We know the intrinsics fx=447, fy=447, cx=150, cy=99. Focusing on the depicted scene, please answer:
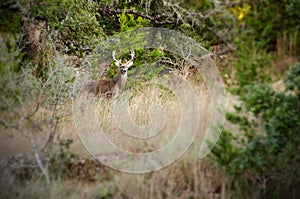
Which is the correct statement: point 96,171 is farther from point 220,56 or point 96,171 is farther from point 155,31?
point 155,31

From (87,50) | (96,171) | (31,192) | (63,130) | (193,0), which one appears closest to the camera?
(31,192)

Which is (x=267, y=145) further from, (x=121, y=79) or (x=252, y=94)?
(x=121, y=79)

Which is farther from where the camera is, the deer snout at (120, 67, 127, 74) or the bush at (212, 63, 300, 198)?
the deer snout at (120, 67, 127, 74)

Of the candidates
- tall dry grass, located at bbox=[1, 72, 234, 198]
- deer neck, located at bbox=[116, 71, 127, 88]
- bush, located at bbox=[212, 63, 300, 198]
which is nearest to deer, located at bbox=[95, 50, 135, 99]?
deer neck, located at bbox=[116, 71, 127, 88]

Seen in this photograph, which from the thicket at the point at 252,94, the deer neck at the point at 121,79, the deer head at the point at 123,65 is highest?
the deer head at the point at 123,65

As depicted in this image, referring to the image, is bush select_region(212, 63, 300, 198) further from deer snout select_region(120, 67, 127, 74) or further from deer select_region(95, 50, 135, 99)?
deer snout select_region(120, 67, 127, 74)

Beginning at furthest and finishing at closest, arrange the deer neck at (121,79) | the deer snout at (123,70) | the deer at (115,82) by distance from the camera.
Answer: the deer snout at (123,70) < the deer neck at (121,79) < the deer at (115,82)

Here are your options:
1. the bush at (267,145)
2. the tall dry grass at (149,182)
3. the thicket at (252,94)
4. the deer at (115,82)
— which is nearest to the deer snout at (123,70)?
the deer at (115,82)

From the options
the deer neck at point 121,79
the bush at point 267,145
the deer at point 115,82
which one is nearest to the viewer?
the bush at point 267,145

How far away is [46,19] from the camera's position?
7.17 metres

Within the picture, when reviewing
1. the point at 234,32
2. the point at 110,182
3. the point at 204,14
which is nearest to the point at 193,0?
the point at 204,14

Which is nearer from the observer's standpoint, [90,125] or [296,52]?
[296,52]

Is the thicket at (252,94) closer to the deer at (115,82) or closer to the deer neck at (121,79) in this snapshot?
the deer at (115,82)

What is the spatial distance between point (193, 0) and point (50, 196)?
3726 mm
